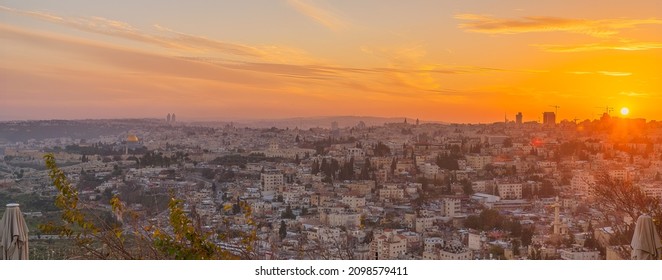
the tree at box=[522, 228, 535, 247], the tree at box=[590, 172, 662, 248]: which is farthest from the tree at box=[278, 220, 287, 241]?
the tree at box=[590, 172, 662, 248]

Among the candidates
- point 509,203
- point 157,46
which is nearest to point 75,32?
point 157,46

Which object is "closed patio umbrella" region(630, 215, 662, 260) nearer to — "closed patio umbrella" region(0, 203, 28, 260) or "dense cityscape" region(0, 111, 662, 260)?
"dense cityscape" region(0, 111, 662, 260)

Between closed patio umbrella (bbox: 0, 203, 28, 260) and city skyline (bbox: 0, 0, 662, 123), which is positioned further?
city skyline (bbox: 0, 0, 662, 123)

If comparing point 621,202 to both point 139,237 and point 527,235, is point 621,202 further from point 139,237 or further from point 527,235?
point 139,237

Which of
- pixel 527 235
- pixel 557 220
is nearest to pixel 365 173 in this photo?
pixel 527 235

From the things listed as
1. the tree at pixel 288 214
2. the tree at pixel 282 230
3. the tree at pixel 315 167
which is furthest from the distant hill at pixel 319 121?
the tree at pixel 282 230

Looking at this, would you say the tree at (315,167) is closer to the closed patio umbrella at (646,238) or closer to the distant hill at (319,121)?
the distant hill at (319,121)

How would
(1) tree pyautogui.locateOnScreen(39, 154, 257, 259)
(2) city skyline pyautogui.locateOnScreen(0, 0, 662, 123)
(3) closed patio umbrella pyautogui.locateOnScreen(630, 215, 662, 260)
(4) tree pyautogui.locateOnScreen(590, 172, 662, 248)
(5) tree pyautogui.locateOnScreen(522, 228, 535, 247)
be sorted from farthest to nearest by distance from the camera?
1. (2) city skyline pyautogui.locateOnScreen(0, 0, 662, 123)
2. (5) tree pyautogui.locateOnScreen(522, 228, 535, 247)
3. (4) tree pyautogui.locateOnScreen(590, 172, 662, 248)
4. (1) tree pyautogui.locateOnScreen(39, 154, 257, 259)
5. (3) closed patio umbrella pyautogui.locateOnScreen(630, 215, 662, 260)
